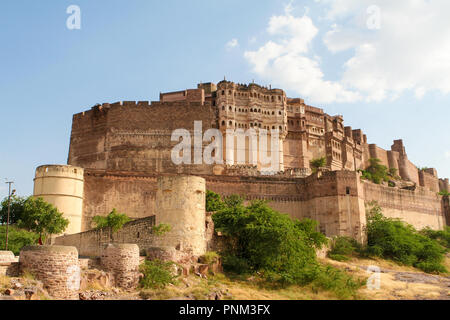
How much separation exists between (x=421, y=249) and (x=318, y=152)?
23.6 m

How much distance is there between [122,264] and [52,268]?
3.01 meters

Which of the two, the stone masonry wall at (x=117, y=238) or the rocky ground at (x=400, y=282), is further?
the rocky ground at (x=400, y=282)

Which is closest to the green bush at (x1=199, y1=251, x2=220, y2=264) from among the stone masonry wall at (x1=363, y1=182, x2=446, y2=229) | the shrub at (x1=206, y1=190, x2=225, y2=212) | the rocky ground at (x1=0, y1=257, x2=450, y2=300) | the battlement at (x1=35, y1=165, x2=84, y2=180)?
the rocky ground at (x1=0, y1=257, x2=450, y2=300)

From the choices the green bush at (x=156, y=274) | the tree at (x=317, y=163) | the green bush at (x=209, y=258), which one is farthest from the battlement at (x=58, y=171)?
the tree at (x=317, y=163)

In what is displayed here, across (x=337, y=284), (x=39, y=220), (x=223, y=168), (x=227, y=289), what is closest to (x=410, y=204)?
(x=223, y=168)

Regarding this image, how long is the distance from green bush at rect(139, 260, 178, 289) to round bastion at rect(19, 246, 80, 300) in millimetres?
→ 3137

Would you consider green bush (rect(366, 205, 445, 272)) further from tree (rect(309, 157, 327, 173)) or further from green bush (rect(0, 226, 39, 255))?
green bush (rect(0, 226, 39, 255))

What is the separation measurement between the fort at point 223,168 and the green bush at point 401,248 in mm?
1120

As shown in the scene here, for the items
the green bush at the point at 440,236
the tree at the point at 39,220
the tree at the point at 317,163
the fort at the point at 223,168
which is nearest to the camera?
the tree at the point at 39,220

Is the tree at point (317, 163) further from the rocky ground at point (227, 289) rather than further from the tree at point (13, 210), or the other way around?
the tree at point (13, 210)

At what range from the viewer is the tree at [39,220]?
27.7 m
